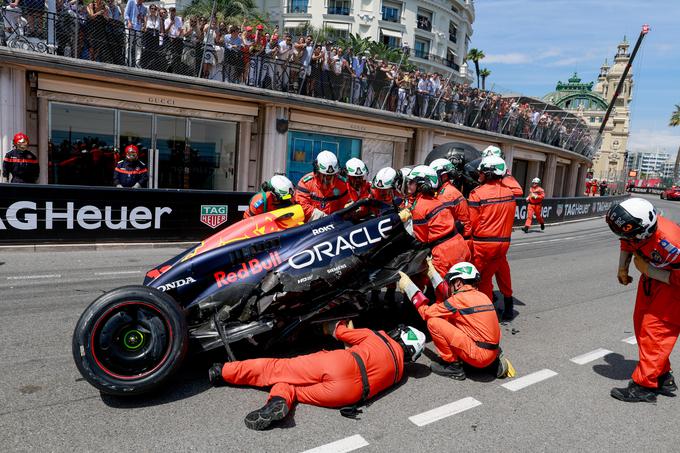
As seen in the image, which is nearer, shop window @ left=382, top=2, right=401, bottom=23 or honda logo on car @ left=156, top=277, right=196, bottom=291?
honda logo on car @ left=156, top=277, right=196, bottom=291

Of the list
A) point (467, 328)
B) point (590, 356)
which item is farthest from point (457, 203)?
point (590, 356)

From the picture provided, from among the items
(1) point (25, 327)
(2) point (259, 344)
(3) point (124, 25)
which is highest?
(3) point (124, 25)

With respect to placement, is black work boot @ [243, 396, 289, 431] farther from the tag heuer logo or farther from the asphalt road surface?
the tag heuer logo

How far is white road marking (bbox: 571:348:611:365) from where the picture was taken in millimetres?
5109

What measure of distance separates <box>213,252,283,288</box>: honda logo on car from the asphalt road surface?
0.78 m

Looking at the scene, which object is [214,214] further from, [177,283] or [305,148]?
[305,148]

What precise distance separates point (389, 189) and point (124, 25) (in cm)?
964

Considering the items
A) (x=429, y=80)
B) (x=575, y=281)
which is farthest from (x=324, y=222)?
(x=429, y=80)

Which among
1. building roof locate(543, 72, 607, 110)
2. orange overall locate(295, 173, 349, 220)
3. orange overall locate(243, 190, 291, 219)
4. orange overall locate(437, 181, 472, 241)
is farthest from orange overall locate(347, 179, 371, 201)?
building roof locate(543, 72, 607, 110)

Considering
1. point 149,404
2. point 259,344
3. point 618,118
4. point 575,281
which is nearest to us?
point 149,404

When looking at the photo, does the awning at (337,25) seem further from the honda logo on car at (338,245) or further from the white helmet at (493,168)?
the honda logo on car at (338,245)

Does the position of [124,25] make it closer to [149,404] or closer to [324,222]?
[324,222]

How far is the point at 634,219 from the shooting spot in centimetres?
394

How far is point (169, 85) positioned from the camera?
14.1 m
